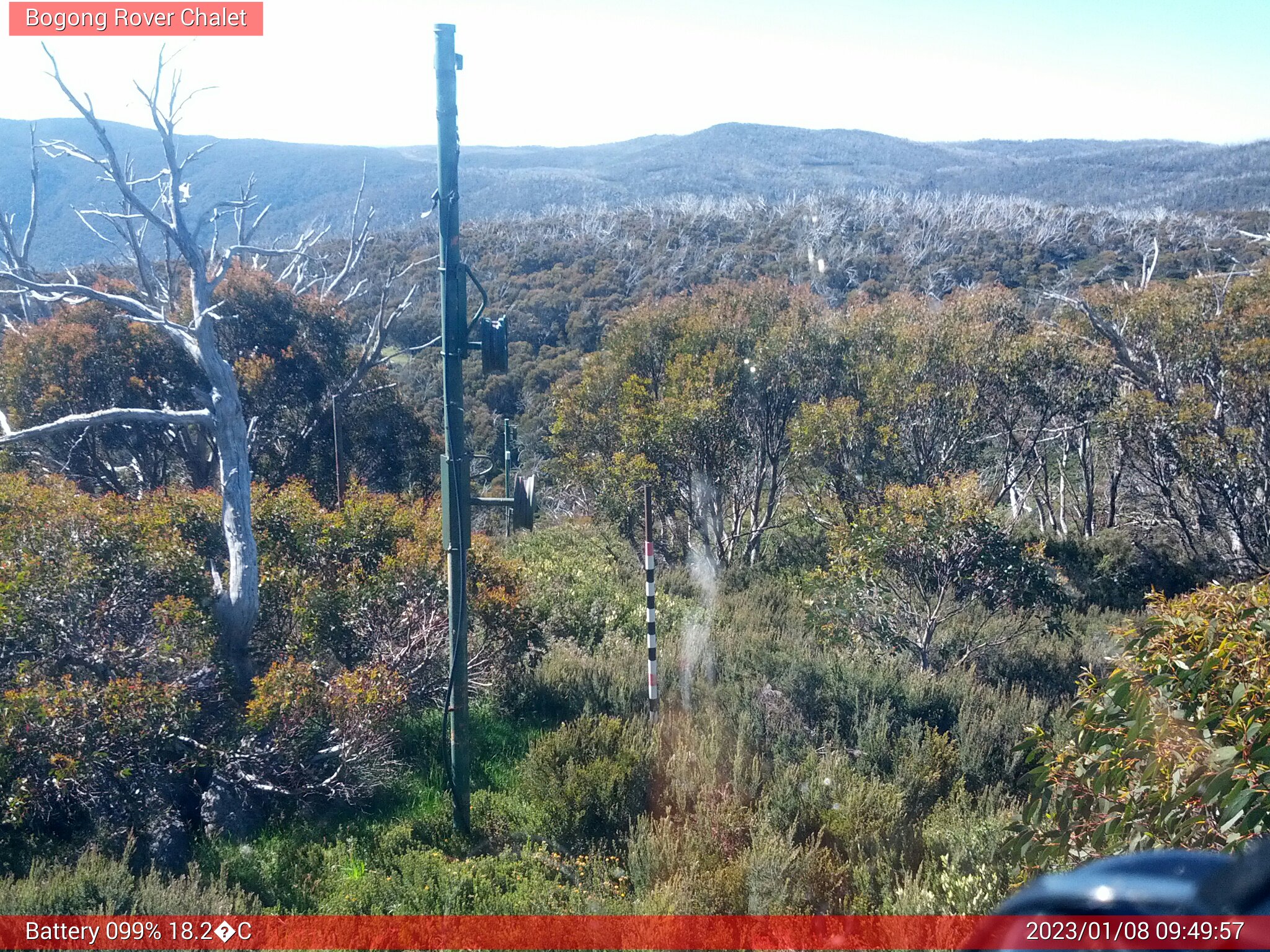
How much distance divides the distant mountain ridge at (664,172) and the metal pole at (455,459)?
28.3 meters

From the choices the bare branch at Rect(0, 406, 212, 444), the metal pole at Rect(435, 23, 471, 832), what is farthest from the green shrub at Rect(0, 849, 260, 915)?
the bare branch at Rect(0, 406, 212, 444)

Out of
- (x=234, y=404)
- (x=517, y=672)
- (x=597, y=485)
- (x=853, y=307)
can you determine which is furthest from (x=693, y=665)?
(x=853, y=307)

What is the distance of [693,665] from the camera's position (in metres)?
7.31

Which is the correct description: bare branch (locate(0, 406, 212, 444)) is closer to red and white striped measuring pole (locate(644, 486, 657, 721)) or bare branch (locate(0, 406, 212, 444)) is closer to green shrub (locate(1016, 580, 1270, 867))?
red and white striped measuring pole (locate(644, 486, 657, 721))

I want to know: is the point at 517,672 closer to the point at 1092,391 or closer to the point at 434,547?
the point at 434,547

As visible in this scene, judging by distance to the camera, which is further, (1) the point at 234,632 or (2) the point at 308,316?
(2) the point at 308,316

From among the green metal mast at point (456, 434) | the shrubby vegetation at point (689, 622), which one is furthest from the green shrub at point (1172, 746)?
the green metal mast at point (456, 434)

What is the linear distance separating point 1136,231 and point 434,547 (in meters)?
33.4

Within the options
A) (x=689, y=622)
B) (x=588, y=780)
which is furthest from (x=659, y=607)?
(x=588, y=780)

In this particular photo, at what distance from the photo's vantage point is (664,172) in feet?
224

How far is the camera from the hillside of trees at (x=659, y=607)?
4008mm

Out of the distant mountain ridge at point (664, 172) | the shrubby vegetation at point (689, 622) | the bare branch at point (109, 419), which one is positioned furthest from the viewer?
the distant mountain ridge at point (664, 172)
